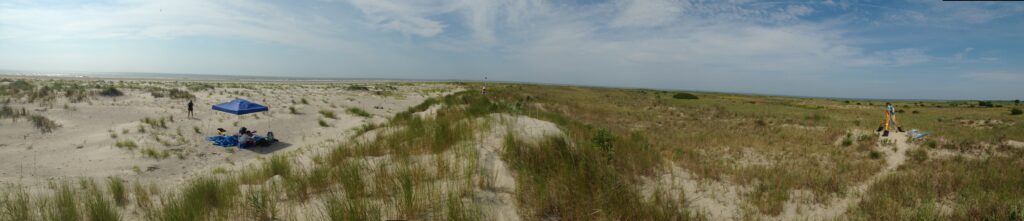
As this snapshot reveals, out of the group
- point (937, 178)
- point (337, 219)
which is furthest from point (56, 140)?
point (937, 178)

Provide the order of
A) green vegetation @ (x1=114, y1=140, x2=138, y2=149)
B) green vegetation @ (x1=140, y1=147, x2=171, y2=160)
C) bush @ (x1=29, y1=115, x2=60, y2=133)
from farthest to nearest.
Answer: bush @ (x1=29, y1=115, x2=60, y2=133) → green vegetation @ (x1=114, y1=140, x2=138, y2=149) → green vegetation @ (x1=140, y1=147, x2=171, y2=160)

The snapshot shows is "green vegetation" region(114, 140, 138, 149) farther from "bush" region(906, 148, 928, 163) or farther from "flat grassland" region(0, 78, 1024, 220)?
"bush" region(906, 148, 928, 163)

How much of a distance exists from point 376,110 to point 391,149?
21.8 m

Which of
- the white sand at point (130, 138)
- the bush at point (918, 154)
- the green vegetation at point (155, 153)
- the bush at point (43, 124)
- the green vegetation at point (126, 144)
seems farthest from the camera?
the bush at point (43, 124)

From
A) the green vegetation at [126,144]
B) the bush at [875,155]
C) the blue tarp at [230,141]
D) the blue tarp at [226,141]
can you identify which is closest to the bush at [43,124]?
the green vegetation at [126,144]

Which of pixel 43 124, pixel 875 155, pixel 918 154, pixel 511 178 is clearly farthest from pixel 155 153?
pixel 918 154

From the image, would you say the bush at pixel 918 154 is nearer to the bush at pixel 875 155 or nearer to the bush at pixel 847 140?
the bush at pixel 875 155

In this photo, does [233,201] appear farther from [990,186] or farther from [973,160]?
[973,160]

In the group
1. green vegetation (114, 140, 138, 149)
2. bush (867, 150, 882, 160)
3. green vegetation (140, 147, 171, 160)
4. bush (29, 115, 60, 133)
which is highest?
bush (867, 150, 882, 160)

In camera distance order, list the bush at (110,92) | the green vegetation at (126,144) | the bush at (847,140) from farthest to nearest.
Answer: the bush at (110,92) → the green vegetation at (126,144) → the bush at (847,140)

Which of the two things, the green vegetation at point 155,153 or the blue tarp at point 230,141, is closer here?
the green vegetation at point 155,153

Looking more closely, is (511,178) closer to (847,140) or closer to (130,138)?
(847,140)

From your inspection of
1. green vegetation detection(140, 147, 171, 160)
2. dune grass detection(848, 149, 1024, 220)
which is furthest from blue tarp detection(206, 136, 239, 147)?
dune grass detection(848, 149, 1024, 220)

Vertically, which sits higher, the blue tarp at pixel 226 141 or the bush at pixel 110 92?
the bush at pixel 110 92
